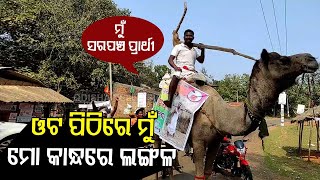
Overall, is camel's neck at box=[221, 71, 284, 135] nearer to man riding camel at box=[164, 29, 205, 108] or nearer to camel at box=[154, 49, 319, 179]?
camel at box=[154, 49, 319, 179]

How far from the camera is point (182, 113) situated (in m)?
7.08

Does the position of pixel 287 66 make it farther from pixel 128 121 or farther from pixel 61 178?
pixel 61 178

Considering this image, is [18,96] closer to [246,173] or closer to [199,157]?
[246,173]

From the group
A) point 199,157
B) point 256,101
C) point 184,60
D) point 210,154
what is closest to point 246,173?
point 210,154

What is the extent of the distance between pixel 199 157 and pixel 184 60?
193 cm

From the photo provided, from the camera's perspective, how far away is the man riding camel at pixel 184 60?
737cm

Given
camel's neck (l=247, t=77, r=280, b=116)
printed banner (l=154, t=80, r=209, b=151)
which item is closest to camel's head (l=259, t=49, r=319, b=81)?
camel's neck (l=247, t=77, r=280, b=116)

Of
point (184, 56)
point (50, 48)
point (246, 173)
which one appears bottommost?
point (246, 173)

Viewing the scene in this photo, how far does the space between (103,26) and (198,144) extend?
8709 millimetres

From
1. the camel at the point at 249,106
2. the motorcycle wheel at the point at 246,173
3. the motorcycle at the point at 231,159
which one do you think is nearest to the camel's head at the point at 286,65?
the camel at the point at 249,106

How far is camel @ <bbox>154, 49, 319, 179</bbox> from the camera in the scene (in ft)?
18.7

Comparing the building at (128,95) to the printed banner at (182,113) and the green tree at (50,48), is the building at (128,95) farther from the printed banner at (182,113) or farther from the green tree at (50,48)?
the printed banner at (182,113)

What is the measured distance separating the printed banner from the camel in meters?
0.11

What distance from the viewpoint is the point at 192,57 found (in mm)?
7582
